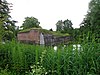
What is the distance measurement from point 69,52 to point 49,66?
0.46 m

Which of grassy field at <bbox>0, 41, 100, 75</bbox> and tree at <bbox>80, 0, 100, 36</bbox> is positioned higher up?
tree at <bbox>80, 0, 100, 36</bbox>

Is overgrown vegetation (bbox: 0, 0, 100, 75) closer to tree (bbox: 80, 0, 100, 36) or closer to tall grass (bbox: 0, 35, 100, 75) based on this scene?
tall grass (bbox: 0, 35, 100, 75)

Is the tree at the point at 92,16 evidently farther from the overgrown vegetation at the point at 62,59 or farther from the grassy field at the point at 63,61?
the grassy field at the point at 63,61

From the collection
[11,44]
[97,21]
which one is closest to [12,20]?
[97,21]

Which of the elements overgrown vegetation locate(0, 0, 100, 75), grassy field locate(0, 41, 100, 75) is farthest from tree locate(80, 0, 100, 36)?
grassy field locate(0, 41, 100, 75)

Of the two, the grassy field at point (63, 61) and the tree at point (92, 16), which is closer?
the grassy field at point (63, 61)

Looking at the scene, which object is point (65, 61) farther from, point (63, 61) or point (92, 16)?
point (92, 16)

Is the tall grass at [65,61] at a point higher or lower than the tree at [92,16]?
lower

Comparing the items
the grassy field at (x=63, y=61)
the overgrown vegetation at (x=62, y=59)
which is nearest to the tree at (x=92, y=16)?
the overgrown vegetation at (x=62, y=59)

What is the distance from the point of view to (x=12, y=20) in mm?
39688

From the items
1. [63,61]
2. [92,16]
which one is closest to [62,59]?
[63,61]

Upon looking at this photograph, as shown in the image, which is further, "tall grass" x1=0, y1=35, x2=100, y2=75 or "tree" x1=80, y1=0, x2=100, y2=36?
"tree" x1=80, y1=0, x2=100, y2=36

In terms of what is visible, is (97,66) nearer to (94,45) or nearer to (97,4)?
(94,45)

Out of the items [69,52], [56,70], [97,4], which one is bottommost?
[56,70]
